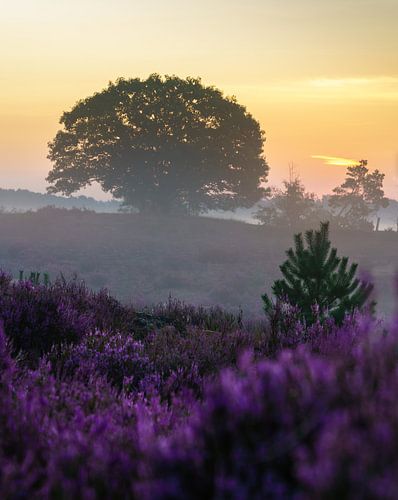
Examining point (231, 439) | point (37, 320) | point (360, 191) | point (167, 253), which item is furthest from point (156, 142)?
point (231, 439)

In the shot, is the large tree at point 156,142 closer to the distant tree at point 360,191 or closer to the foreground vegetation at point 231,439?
the distant tree at point 360,191

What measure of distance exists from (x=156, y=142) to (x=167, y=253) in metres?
13.4

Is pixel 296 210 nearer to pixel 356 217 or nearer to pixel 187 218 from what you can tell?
pixel 356 217

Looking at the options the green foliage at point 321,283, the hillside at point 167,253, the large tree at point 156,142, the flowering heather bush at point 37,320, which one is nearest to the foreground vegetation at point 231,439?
the flowering heather bush at point 37,320

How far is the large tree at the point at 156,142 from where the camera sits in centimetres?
5469

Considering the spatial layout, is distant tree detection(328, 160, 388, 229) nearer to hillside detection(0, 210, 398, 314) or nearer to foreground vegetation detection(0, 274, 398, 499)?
hillside detection(0, 210, 398, 314)

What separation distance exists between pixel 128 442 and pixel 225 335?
187 inches

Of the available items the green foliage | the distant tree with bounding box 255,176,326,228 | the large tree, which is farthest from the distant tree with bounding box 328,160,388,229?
the green foliage

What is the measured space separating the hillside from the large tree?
321 cm

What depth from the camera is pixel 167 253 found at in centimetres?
4516

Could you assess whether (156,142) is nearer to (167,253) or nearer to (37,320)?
(167,253)

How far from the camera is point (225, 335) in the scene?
7.72m

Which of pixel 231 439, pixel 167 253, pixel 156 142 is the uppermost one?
pixel 156 142

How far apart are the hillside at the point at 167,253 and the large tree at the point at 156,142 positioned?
3210 millimetres
